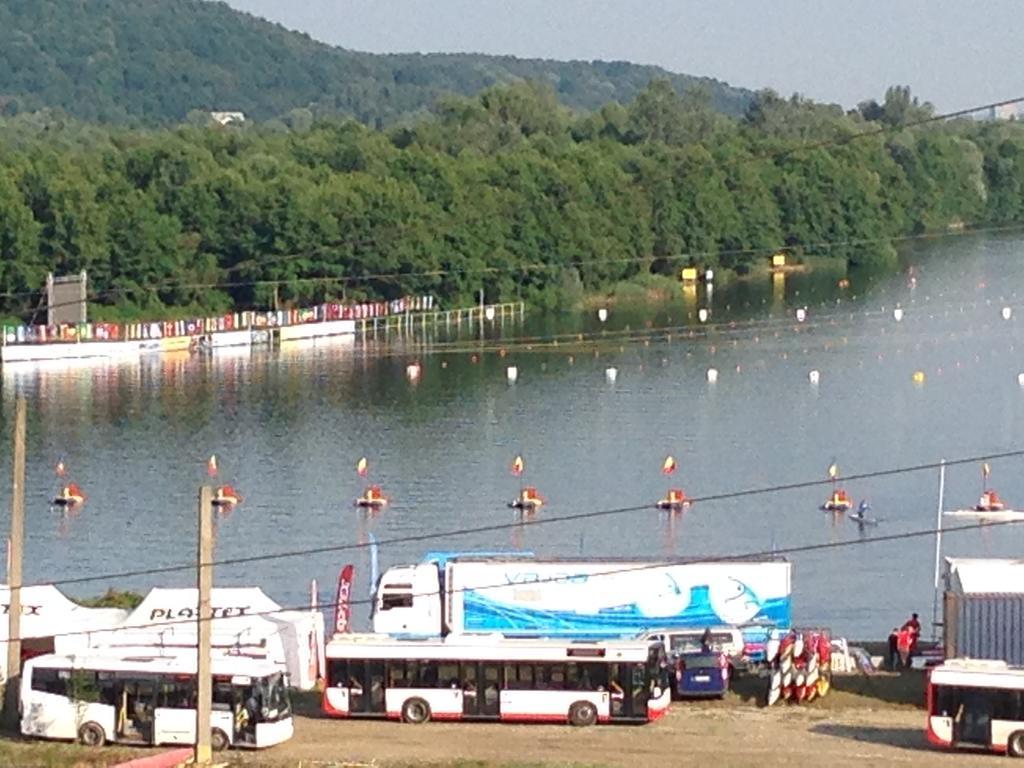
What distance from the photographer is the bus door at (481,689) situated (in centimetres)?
1808

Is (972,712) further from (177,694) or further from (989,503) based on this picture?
(989,503)

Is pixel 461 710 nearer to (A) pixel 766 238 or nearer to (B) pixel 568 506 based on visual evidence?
(B) pixel 568 506

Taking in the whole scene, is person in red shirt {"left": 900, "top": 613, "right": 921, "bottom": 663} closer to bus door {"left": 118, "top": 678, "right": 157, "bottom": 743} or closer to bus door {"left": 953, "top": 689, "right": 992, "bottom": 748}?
bus door {"left": 953, "top": 689, "right": 992, "bottom": 748}

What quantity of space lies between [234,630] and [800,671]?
4.57m

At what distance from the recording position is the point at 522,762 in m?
16.5

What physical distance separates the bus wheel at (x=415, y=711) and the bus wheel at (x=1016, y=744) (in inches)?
169

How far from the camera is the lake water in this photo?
30.3 metres

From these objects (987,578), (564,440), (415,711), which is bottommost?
(415,711)

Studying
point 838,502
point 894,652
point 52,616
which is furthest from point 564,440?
point 894,652

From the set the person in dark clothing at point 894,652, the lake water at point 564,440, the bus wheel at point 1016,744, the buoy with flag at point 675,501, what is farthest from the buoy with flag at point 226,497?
the bus wheel at point 1016,744

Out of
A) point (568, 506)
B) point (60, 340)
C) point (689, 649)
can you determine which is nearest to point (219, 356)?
point (60, 340)

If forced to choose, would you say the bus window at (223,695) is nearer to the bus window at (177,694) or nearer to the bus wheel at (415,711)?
the bus window at (177,694)

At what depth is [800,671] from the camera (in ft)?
61.2

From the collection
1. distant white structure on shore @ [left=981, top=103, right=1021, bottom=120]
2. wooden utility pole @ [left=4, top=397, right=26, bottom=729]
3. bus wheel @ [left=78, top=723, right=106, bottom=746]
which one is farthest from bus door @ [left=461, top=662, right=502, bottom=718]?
distant white structure on shore @ [left=981, top=103, right=1021, bottom=120]
